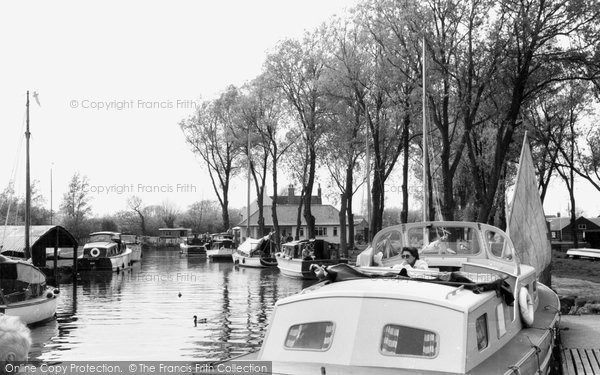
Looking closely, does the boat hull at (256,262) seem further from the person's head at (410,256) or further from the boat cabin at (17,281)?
the person's head at (410,256)

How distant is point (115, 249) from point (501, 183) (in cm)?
3042

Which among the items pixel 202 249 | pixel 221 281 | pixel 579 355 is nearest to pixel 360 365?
pixel 579 355

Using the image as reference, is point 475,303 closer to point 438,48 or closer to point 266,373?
point 266,373

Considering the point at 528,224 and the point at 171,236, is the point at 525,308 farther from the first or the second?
the point at 171,236

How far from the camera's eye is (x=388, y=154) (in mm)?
50812

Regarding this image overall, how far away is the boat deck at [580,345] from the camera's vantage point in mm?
11914

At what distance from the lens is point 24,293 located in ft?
72.9

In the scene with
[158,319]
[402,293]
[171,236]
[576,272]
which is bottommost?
[158,319]

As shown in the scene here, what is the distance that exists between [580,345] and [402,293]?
7320 mm

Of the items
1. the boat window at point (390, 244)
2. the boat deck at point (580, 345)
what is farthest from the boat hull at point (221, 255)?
the boat window at point (390, 244)

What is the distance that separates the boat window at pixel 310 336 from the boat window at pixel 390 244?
7.37 meters

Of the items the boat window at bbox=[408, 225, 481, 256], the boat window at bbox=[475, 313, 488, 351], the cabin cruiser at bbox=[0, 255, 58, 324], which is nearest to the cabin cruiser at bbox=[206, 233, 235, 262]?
the cabin cruiser at bbox=[0, 255, 58, 324]

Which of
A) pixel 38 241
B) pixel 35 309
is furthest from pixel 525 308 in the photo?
pixel 38 241

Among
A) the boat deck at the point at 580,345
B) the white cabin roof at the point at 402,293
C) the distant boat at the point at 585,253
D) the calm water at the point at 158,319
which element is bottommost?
the calm water at the point at 158,319
